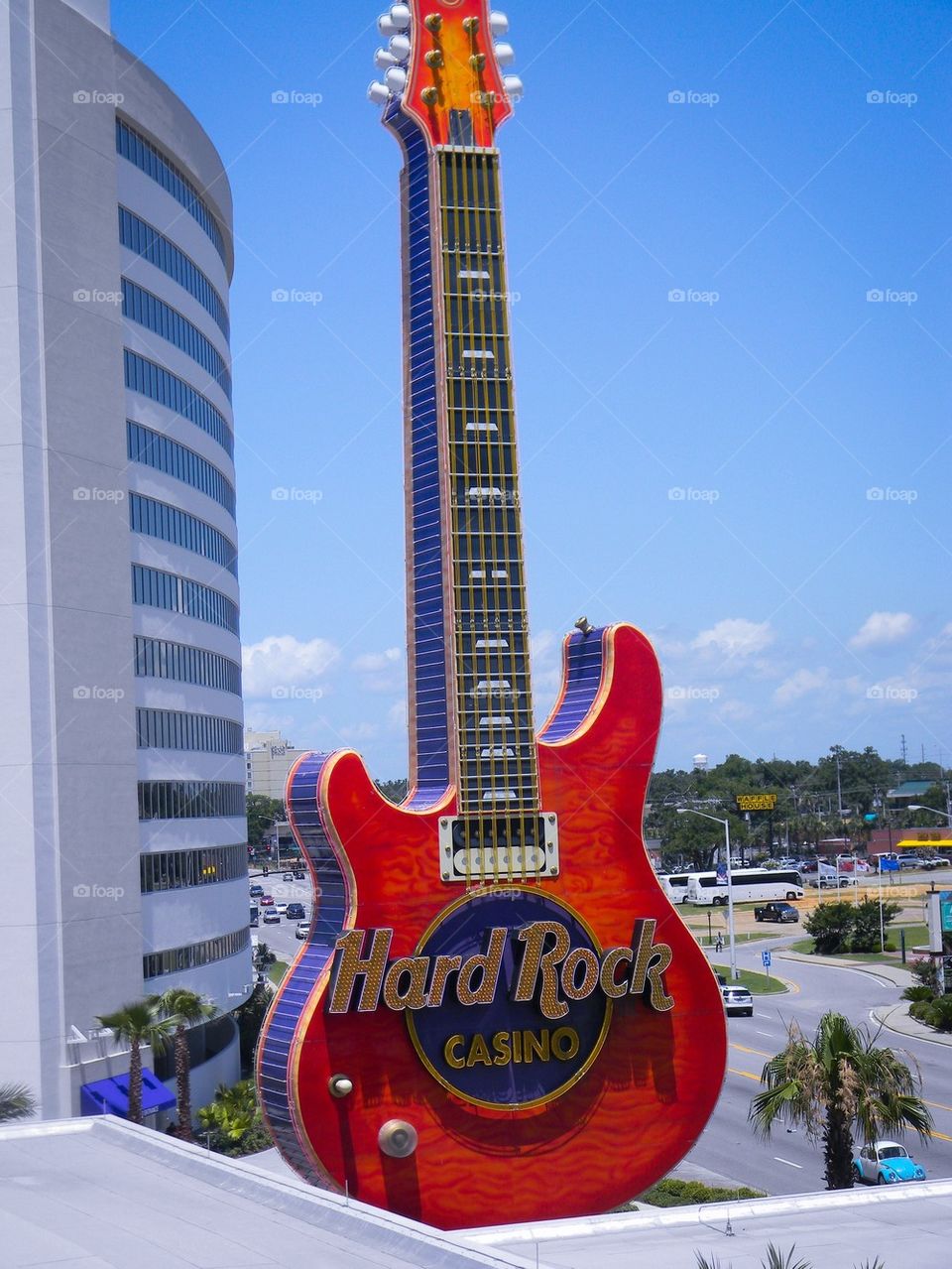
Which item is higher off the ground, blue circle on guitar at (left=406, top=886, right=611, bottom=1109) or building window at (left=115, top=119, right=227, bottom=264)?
building window at (left=115, top=119, right=227, bottom=264)

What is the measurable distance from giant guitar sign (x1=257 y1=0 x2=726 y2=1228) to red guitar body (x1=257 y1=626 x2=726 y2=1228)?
0.04 meters

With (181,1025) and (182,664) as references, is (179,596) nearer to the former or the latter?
(182,664)

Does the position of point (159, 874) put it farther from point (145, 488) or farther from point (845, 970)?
point (845, 970)

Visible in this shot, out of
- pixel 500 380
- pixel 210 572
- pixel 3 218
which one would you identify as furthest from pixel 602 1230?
pixel 210 572

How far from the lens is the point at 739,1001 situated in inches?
2279

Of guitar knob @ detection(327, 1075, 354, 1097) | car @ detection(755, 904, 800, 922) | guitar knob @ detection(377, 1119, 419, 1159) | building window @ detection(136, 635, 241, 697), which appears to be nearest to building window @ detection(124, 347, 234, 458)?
building window @ detection(136, 635, 241, 697)

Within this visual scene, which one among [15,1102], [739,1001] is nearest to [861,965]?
[739,1001]

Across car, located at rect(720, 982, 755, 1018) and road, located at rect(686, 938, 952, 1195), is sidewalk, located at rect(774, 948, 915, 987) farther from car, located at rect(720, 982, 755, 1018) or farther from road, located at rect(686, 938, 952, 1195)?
car, located at rect(720, 982, 755, 1018)

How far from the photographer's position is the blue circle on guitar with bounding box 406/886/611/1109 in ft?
78.9

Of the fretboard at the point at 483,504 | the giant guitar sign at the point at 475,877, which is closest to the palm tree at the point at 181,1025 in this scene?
the giant guitar sign at the point at 475,877

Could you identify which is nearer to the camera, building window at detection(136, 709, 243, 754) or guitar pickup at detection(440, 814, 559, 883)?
guitar pickup at detection(440, 814, 559, 883)

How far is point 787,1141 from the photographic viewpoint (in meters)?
37.8

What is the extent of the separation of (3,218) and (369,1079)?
26418mm

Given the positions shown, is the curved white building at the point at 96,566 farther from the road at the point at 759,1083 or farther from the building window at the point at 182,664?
the road at the point at 759,1083
